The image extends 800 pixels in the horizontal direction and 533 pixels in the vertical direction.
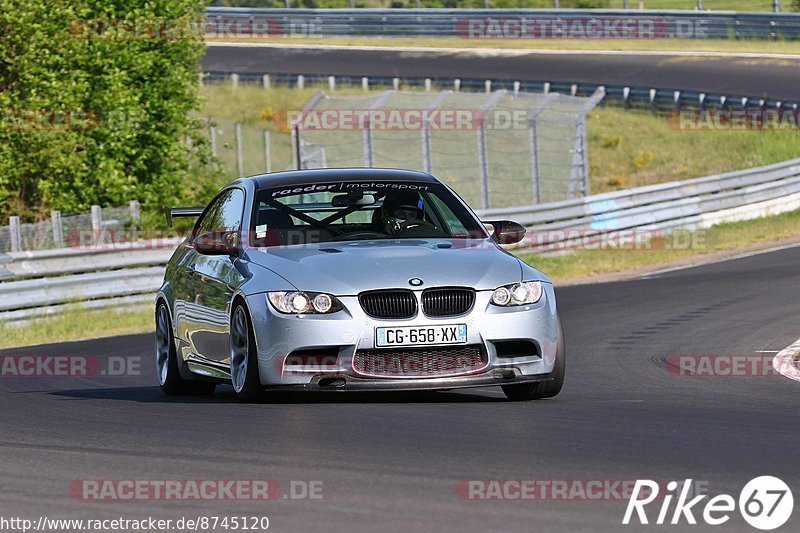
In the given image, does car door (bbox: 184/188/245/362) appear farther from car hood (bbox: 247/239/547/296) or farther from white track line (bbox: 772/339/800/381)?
white track line (bbox: 772/339/800/381)

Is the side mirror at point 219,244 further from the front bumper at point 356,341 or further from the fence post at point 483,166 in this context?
the fence post at point 483,166

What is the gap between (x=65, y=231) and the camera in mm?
21469

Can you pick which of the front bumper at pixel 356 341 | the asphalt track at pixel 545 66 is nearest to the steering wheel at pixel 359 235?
the front bumper at pixel 356 341

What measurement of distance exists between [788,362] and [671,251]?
13.7 meters

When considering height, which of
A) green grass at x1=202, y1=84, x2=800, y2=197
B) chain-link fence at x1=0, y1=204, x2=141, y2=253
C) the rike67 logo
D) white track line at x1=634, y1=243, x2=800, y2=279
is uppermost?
the rike67 logo

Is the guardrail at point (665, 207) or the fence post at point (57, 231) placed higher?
the fence post at point (57, 231)

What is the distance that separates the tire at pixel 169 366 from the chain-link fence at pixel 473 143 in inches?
571

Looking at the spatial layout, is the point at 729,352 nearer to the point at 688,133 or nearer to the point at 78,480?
the point at 78,480

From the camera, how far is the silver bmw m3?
29.0 ft

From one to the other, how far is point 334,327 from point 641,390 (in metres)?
2.68

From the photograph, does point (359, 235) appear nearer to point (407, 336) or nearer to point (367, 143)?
point (407, 336)

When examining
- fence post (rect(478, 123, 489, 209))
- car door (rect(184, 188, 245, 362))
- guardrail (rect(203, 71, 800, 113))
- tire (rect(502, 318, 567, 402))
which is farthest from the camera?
guardrail (rect(203, 71, 800, 113))

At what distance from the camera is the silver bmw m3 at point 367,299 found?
8.84m

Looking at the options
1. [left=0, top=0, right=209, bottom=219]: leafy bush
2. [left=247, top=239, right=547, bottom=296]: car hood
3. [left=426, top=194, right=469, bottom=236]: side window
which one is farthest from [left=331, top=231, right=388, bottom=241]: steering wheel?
[left=0, top=0, right=209, bottom=219]: leafy bush
